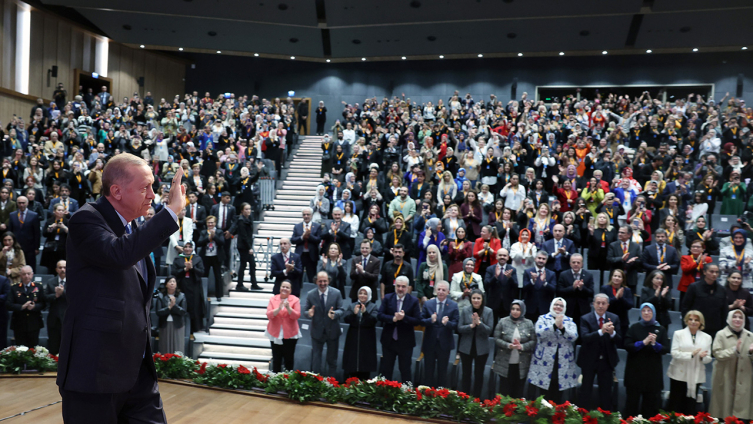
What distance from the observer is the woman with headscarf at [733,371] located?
226 inches

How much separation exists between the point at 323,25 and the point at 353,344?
47.1ft

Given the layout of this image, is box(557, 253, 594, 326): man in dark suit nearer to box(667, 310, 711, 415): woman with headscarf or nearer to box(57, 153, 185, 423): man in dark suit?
box(667, 310, 711, 415): woman with headscarf

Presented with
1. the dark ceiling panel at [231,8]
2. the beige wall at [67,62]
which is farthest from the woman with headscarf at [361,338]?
the beige wall at [67,62]

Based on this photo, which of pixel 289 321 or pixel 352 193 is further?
pixel 352 193

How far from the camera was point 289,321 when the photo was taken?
23.4 feet

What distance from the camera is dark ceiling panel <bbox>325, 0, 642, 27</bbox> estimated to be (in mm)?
16594

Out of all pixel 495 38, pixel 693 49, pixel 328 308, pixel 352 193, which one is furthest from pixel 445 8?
pixel 328 308

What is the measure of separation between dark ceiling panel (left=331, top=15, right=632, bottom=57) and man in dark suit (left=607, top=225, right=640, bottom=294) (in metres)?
12.1

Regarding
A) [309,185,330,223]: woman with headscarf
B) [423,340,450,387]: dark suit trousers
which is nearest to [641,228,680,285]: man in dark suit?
[423,340,450,387]: dark suit trousers

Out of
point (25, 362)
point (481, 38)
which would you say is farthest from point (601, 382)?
point (481, 38)

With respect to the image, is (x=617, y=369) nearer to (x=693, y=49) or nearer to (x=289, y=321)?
(x=289, y=321)

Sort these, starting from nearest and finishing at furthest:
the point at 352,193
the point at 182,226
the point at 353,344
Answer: the point at 353,344 < the point at 182,226 < the point at 352,193

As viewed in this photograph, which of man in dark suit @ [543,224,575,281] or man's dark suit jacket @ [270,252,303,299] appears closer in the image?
man in dark suit @ [543,224,575,281]

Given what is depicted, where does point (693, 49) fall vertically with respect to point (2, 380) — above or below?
above
